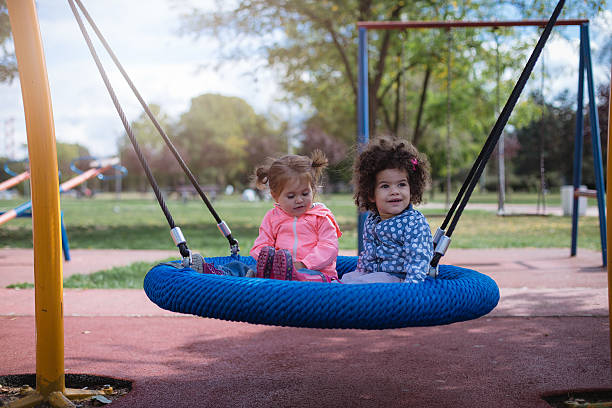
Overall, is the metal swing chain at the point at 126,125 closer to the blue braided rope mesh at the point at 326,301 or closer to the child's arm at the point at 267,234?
the blue braided rope mesh at the point at 326,301

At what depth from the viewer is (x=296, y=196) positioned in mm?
2740

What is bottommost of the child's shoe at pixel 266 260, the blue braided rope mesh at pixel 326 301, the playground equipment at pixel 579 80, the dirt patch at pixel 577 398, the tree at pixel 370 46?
the dirt patch at pixel 577 398

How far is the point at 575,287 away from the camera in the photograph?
18.6 feet

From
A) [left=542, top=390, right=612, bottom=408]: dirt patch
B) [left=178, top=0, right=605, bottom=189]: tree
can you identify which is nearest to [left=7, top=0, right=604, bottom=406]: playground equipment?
[left=542, top=390, right=612, bottom=408]: dirt patch

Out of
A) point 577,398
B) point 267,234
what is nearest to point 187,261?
point 267,234

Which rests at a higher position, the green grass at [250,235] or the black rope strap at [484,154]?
the black rope strap at [484,154]

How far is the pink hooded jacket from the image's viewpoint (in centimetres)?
272

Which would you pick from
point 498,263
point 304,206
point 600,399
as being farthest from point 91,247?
point 600,399

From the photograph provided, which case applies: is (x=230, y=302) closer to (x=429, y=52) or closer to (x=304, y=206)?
(x=304, y=206)

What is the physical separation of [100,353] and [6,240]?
821cm

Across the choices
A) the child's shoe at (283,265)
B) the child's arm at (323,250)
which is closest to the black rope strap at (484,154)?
the child's arm at (323,250)

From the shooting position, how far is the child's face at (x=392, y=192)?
2592 millimetres

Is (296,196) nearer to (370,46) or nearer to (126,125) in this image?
(126,125)

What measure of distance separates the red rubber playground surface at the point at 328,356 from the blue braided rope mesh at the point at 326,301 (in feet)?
2.53
